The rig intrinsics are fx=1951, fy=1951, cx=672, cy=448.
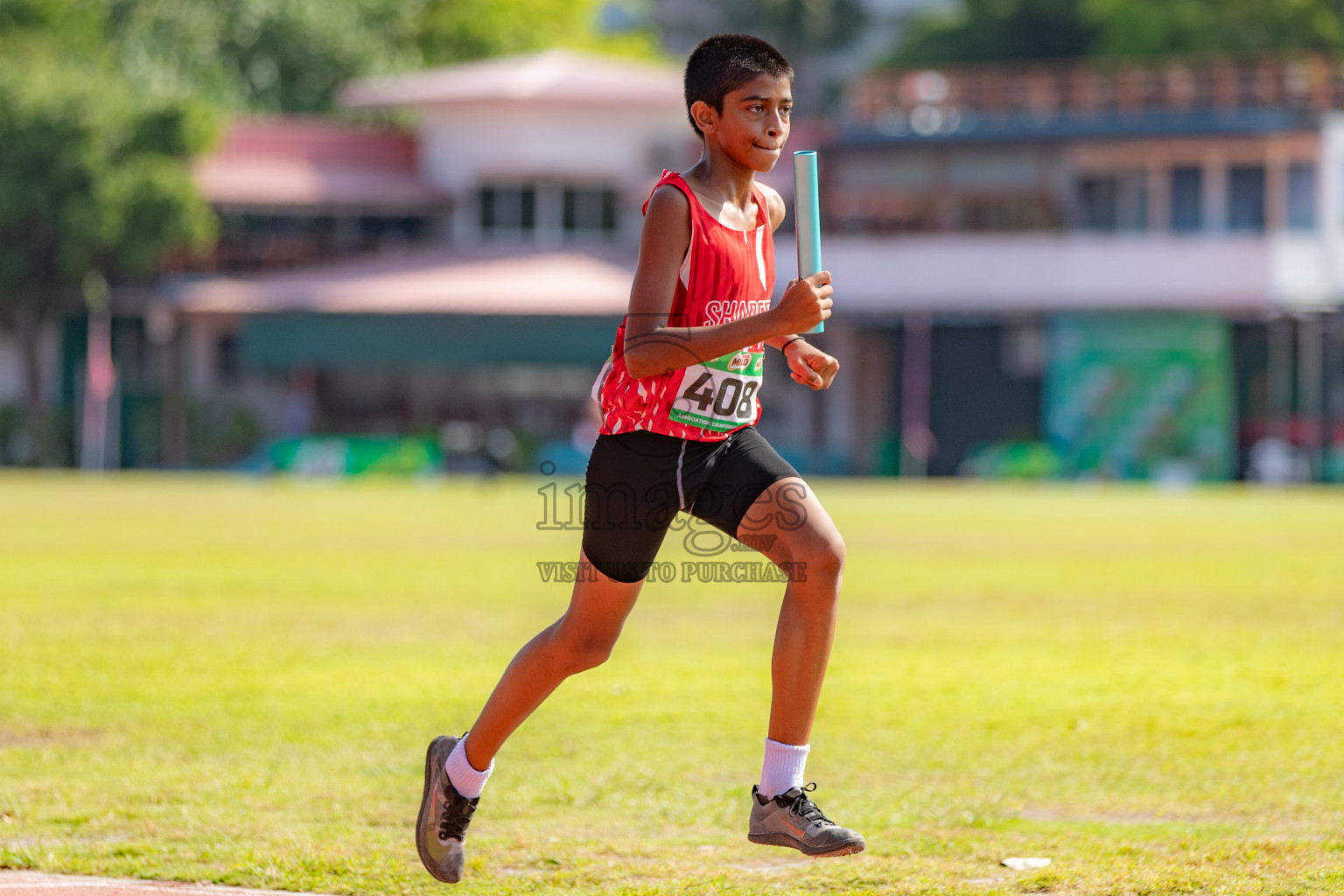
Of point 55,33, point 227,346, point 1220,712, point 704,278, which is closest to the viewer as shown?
point 704,278

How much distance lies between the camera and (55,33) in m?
49.8

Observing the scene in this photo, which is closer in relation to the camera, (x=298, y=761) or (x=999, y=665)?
(x=298, y=761)

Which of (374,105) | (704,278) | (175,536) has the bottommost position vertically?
(175,536)

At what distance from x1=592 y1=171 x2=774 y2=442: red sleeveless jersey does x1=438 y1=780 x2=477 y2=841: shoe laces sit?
108 centimetres

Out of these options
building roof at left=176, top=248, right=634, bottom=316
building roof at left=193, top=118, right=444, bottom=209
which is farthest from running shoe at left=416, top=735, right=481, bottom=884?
building roof at left=193, top=118, right=444, bottom=209

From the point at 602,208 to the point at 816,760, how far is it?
38783mm

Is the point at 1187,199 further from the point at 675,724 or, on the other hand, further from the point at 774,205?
the point at 774,205

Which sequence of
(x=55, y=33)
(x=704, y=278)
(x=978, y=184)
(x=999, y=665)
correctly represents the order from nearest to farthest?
(x=704, y=278) < (x=999, y=665) < (x=978, y=184) < (x=55, y=33)

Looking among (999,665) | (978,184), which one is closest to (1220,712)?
(999,665)

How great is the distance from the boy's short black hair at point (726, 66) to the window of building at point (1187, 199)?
36.7m

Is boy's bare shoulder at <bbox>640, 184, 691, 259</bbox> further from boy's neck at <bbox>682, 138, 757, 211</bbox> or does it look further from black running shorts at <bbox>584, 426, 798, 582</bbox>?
black running shorts at <bbox>584, 426, 798, 582</bbox>

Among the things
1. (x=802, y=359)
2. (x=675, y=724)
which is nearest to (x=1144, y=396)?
(x=675, y=724)

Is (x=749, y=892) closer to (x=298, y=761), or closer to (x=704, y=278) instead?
(x=704, y=278)

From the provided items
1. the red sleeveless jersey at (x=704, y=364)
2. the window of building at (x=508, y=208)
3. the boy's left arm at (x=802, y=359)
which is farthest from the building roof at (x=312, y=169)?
the red sleeveless jersey at (x=704, y=364)
